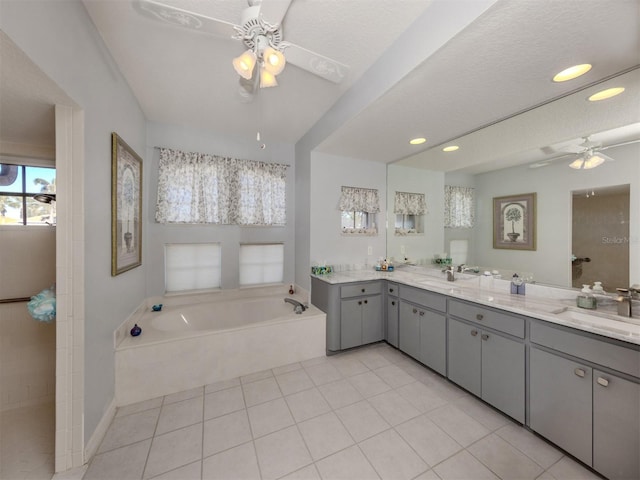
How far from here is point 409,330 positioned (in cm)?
261

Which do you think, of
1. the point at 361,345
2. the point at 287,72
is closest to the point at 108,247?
the point at 287,72

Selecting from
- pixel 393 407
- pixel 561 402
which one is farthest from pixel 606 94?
pixel 393 407

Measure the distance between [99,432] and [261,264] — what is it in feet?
7.25

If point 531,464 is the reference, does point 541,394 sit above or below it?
above

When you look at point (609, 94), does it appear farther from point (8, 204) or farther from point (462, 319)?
point (8, 204)

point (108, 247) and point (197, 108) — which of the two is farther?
point (197, 108)

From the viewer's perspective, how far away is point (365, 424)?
176 cm

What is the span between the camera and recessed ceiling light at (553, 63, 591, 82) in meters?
1.44

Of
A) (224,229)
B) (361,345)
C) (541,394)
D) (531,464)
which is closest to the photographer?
(531,464)

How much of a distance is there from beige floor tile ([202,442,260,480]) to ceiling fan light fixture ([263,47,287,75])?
91.9 inches

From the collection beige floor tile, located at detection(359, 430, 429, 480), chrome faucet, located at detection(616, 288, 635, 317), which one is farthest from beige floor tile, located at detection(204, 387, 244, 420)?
chrome faucet, located at detection(616, 288, 635, 317)

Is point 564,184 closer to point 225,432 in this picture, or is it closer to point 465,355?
point 465,355

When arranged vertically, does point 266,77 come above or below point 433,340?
above

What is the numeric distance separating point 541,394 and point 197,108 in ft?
12.4
